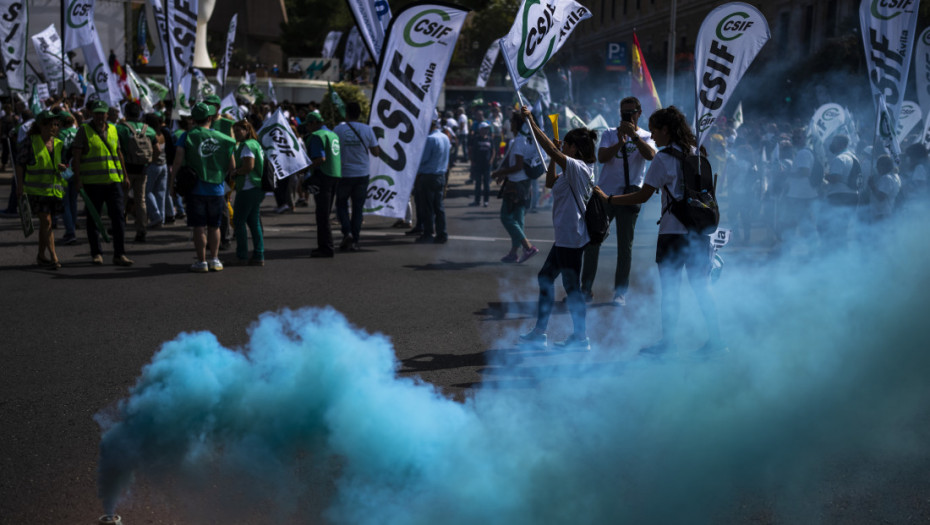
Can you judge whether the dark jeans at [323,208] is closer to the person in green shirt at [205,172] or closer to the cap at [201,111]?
the person in green shirt at [205,172]

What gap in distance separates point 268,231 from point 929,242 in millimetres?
9537

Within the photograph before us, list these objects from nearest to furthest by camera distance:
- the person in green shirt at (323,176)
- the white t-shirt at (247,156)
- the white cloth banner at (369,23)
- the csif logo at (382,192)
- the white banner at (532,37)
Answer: the white banner at (532,37)
the csif logo at (382,192)
the white t-shirt at (247,156)
the person in green shirt at (323,176)
the white cloth banner at (369,23)

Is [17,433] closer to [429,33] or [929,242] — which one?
[429,33]

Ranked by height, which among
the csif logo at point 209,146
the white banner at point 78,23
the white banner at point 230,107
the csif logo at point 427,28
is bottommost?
the csif logo at point 209,146

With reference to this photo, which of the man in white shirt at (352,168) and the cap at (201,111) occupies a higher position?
the cap at (201,111)

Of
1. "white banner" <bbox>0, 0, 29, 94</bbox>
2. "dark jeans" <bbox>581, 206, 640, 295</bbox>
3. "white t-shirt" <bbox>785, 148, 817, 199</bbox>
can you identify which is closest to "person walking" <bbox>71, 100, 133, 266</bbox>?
"dark jeans" <bbox>581, 206, 640, 295</bbox>

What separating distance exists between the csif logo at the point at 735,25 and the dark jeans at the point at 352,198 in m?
4.72

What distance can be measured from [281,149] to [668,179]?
19.8ft

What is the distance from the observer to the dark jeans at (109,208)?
9672mm

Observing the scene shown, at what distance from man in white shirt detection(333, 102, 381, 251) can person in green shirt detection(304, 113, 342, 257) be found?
0.14 metres

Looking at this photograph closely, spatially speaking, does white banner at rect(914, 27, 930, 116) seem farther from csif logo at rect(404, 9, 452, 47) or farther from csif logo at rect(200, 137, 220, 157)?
csif logo at rect(200, 137, 220, 157)

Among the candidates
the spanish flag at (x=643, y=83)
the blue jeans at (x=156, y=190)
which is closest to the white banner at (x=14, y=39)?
the blue jeans at (x=156, y=190)

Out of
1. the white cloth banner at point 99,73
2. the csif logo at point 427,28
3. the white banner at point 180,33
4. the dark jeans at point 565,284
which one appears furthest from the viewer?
the white cloth banner at point 99,73

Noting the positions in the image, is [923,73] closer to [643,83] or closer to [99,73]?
[643,83]
